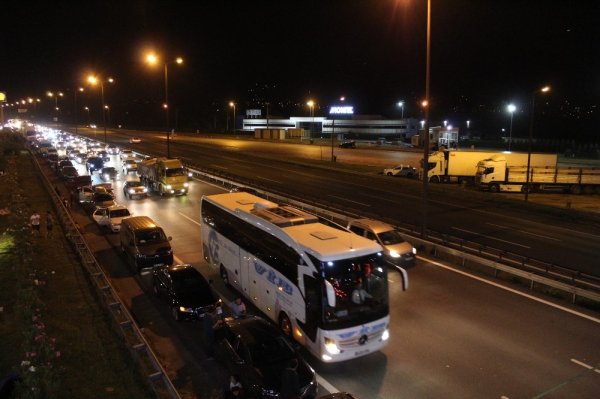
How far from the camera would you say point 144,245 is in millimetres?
18953

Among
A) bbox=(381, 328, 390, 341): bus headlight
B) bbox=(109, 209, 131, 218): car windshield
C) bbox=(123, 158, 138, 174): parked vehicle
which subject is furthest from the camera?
bbox=(123, 158, 138, 174): parked vehicle

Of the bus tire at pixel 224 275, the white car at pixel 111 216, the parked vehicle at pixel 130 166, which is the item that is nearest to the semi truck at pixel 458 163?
the parked vehicle at pixel 130 166

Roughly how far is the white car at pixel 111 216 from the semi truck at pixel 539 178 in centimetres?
3188

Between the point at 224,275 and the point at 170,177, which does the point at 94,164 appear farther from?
the point at 224,275

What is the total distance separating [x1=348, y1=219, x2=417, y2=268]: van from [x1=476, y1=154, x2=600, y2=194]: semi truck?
2713 cm

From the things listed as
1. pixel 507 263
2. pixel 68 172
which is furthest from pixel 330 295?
pixel 68 172

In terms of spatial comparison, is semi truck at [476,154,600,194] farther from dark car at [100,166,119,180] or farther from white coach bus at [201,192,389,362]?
dark car at [100,166,119,180]

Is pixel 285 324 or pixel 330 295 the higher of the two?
pixel 330 295

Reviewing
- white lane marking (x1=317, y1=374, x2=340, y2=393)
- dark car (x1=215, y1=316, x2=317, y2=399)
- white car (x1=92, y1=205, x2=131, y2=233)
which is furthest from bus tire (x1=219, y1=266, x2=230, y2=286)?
white car (x1=92, y1=205, x2=131, y2=233)

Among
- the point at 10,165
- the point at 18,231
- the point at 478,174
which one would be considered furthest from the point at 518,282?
the point at 10,165

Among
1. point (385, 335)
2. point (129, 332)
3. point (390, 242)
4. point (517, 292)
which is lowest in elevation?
point (517, 292)

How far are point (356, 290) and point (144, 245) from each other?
1069 cm

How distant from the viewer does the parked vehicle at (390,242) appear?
18625 mm

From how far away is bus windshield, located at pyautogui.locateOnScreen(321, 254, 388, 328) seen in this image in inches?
433
